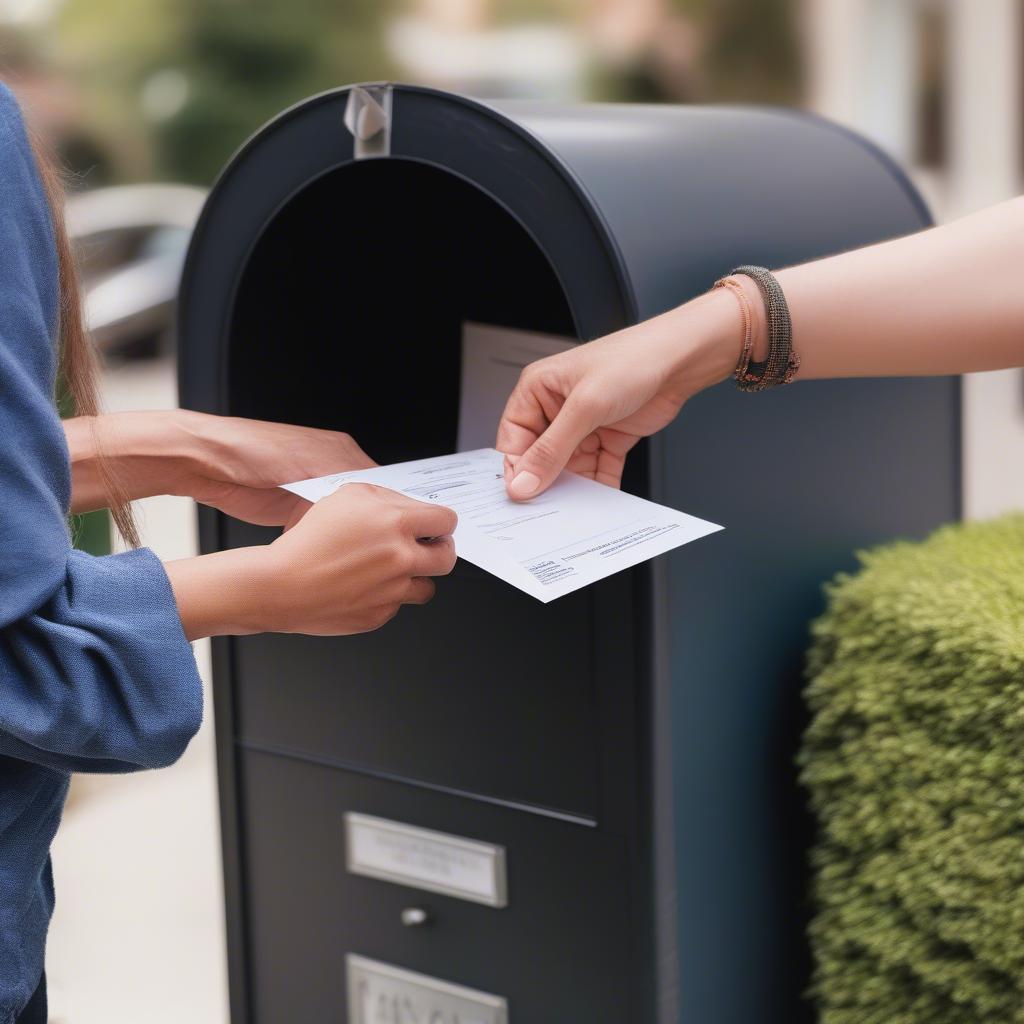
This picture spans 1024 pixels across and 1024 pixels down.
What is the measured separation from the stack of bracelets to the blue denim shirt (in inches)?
27.1

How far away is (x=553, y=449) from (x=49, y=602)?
20.4 inches

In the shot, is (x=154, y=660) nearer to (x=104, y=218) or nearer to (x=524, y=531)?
(x=524, y=531)

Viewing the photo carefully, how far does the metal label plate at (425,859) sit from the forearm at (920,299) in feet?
2.42

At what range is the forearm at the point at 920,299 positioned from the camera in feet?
4.64

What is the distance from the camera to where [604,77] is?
18.3 meters

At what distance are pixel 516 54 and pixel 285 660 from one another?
1878cm

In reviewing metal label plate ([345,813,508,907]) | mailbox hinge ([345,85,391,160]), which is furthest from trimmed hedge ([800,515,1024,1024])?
mailbox hinge ([345,85,391,160])

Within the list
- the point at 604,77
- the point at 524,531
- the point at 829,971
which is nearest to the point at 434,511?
the point at 524,531

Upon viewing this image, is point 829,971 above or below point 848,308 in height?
below

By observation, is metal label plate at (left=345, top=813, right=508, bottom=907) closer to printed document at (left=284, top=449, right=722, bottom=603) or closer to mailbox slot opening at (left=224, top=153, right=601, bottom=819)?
mailbox slot opening at (left=224, top=153, right=601, bottom=819)

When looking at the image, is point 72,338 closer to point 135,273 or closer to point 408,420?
point 408,420

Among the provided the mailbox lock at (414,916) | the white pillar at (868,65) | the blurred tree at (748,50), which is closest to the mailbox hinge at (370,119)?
the mailbox lock at (414,916)

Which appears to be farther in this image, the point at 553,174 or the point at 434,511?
the point at 553,174

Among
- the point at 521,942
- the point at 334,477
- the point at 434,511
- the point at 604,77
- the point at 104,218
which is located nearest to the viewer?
the point at 434,511
